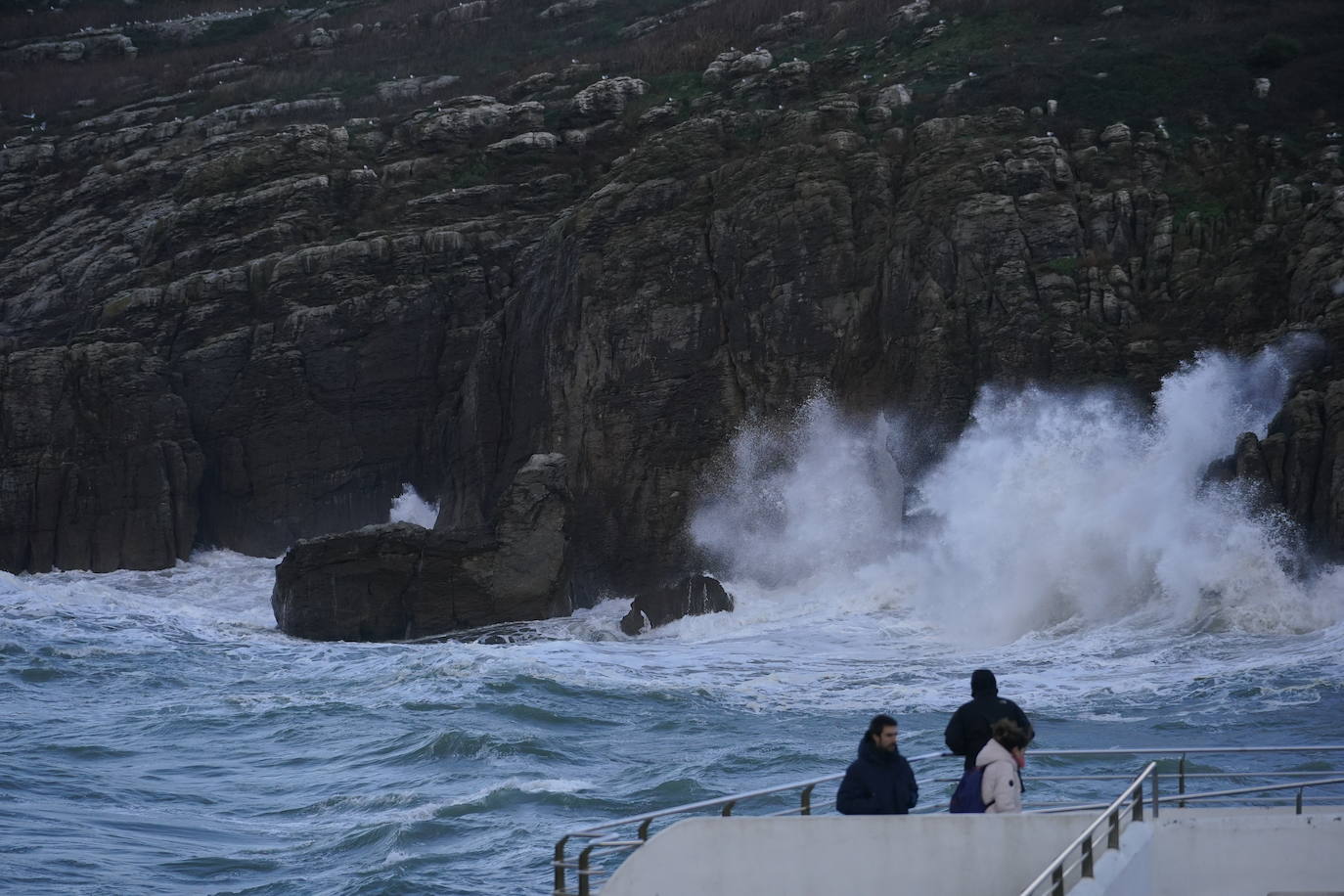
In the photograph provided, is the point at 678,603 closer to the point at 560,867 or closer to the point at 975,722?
the point at 975,722

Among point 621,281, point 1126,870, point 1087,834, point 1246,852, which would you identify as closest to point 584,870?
point 1087,834

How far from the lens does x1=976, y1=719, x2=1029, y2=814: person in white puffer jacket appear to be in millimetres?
11352

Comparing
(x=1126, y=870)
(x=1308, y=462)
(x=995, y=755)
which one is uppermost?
(x=1308, y=462)

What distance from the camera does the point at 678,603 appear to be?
38.9 metres

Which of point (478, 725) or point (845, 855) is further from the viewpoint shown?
point (478, 725)

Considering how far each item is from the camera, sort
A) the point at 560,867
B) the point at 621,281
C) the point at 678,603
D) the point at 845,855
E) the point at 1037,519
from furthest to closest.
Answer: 1. the point at 621,281
2. the point at 678,603
3. the point at 1037,519
4. the point at 845,855
5. the point at 560,867

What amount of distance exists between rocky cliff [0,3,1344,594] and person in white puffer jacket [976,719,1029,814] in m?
19.4

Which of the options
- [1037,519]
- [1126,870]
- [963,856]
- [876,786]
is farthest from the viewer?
[1037,519]

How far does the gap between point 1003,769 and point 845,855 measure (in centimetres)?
119

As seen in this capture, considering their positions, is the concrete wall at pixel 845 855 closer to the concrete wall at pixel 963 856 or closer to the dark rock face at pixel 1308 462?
the concrete wall at pixel 963 856

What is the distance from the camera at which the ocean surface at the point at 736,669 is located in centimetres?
1952

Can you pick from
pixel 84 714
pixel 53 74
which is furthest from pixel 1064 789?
pixel 53 74

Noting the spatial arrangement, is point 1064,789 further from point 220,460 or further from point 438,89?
point 438,89

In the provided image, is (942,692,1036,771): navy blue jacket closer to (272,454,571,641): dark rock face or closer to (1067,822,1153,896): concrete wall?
(1067,822,1153,896): concrete wall
